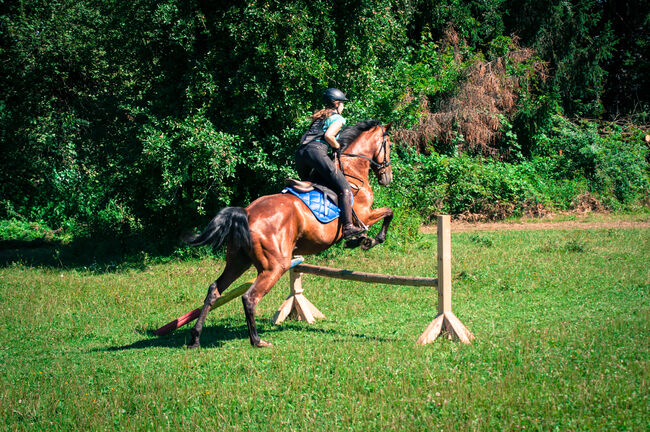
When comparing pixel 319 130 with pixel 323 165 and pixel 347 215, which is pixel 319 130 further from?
pixel 347 215

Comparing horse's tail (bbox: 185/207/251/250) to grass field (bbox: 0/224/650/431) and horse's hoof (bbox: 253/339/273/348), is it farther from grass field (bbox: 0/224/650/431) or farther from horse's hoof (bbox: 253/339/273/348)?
grass field (bbox: 0/224/650/431)

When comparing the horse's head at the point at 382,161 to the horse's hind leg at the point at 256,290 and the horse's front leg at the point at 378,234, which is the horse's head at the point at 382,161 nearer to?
the horse's front leg at the point at 378,234

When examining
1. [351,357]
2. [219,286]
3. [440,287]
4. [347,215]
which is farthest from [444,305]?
[219,286]

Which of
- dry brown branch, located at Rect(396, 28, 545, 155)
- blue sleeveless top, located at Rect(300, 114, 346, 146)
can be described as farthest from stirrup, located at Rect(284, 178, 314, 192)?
dry brown branch, located at Rect(396, 28, 545, 155)

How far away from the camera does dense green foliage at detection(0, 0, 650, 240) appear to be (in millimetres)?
14070

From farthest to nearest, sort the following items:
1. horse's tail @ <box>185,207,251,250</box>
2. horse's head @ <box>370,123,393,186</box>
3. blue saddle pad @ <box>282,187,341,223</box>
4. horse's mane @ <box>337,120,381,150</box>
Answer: horse's head @ <box>370,123,393,186</box>, horse's mane @ <box>337,120,381,150</box>, blue saddle pad @ <box>282,187,341,223</box>, horse's tail @ <box>185,207,251,250</box>

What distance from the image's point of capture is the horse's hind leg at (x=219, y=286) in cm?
803

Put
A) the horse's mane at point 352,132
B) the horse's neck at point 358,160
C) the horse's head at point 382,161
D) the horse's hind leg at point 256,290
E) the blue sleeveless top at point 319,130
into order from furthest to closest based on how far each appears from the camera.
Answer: the horse's head at point 382,161
the horse's mane at point 352,132
the horse's neck at point 358,160
the blue sleeveless top at point 319,130
the horse's hind leg at point 256,290

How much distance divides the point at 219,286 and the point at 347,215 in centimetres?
217

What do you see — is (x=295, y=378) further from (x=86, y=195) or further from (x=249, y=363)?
(x=86, y=195)

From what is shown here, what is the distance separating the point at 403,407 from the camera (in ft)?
18.0

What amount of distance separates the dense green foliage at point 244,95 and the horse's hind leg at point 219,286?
607 centimetres

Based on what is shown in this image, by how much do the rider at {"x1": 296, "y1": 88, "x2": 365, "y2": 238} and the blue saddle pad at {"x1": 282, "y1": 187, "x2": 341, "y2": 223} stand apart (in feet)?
0.49

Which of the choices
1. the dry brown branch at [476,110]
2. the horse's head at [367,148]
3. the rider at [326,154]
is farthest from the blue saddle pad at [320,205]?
the dry brown branch at [476,110]
